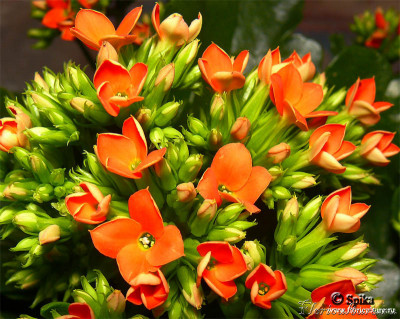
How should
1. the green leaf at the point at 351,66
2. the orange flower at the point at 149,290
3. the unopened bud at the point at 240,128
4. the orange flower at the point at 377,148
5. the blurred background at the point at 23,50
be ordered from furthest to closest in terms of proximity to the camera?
the blurred background at the point at 23,50 < the green leaf at the point at 351,66 < the orange flower at the point at 377,148 < the unopened bud at the point at 240,128 < the orange flower at the point at 149,290

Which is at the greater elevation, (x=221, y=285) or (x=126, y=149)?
(x=126, y=149)

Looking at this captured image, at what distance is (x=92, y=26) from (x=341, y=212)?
434 millimetres

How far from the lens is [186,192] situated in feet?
1.83

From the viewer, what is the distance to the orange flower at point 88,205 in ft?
1.76

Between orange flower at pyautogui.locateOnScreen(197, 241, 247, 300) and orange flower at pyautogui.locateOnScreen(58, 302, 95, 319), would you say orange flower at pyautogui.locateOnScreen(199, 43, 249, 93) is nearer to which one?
orange flower at pyautogui.locateOnScreen(197, 241, 247, 300)

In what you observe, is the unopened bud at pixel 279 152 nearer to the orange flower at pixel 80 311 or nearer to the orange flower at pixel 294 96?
the orange flower at pixel 294 96

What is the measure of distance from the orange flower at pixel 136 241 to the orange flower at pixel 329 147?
0.80 ft

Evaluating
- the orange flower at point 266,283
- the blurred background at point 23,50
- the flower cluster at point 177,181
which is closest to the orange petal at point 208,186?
the flower cluster at point 177,181

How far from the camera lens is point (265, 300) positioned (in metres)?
0.55

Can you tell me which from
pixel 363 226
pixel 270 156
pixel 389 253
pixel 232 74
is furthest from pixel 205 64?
pixel 389 253

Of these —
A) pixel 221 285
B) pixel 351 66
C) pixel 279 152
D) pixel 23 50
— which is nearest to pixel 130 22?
pixel 279 152

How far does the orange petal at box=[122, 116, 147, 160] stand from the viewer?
0.57 meters

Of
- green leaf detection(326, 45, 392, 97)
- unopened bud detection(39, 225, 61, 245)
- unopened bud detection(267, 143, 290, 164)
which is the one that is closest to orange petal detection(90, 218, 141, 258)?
unopened bud detection(39, 225, 61, 245)

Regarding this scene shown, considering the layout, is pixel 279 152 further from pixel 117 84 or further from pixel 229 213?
pixel 117 84
